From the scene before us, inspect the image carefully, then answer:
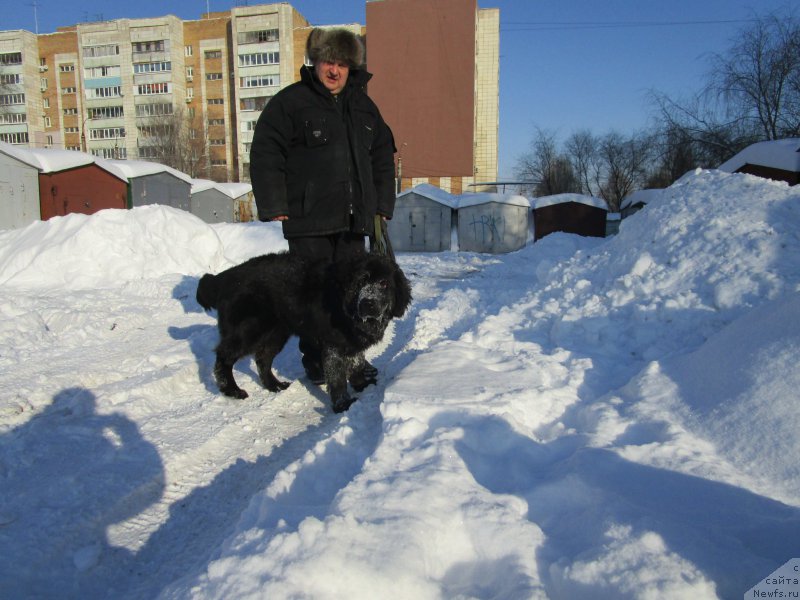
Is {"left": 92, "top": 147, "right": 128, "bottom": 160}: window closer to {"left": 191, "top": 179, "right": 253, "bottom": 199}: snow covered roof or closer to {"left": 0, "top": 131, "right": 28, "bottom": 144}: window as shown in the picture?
{"left": 0, "top": 131, "right": 28, "bottom": 144}: window

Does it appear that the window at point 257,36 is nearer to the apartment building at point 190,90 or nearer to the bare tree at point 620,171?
the apartment building at point 190,90

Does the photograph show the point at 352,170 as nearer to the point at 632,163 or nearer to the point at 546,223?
the point at 546,223

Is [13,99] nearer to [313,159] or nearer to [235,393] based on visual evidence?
[313,159]

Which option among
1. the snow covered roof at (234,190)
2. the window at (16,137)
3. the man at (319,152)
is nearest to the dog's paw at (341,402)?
the man at (319,152)

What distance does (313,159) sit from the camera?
341cm

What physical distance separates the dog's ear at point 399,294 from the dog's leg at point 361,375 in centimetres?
41

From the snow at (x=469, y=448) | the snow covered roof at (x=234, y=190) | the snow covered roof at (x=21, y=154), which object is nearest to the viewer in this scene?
the snow at (x=469, y=448)

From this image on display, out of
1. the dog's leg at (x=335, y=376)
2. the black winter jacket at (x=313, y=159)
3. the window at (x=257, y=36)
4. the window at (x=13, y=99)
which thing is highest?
the window at (x=257, y=36)

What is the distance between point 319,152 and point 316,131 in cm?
14

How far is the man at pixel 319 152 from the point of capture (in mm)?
3328

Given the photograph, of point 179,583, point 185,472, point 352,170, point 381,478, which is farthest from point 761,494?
point 352,170

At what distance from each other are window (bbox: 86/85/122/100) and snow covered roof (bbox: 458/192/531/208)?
48183mm

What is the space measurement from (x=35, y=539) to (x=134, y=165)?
64.2 ft

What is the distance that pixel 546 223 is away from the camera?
20906 millimetres
